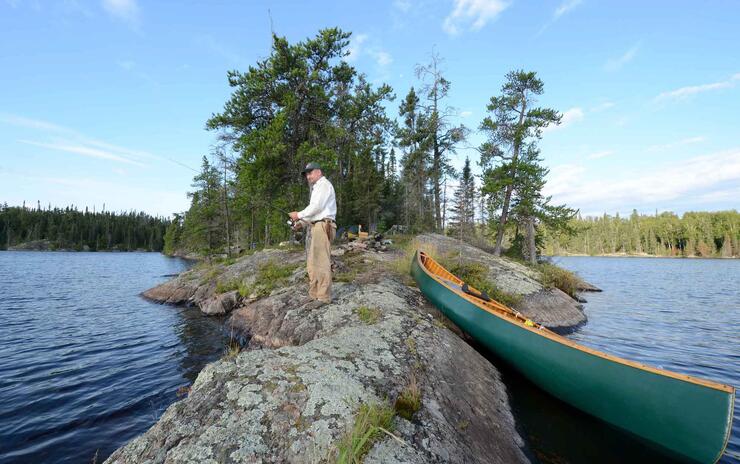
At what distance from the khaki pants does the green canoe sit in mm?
3208

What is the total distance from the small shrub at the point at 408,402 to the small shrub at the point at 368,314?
226 centimetres

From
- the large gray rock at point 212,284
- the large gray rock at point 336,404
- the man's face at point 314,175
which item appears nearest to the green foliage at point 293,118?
the large gray rock at point 212,284

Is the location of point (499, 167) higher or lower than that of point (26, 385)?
higher

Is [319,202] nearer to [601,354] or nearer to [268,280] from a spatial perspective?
[601,354]

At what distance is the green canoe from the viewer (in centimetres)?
353

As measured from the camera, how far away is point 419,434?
312cm

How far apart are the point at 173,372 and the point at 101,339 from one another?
501 cm

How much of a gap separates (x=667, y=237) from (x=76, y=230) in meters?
187

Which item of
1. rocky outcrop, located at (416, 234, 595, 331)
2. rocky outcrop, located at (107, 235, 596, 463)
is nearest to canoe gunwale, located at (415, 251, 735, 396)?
rocky outcrop, located at (107, 235, 596, 463)

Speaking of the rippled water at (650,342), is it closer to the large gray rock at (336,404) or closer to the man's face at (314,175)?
the large gray rock at (336,404)

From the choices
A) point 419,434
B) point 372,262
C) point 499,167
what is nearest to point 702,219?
point 499,167

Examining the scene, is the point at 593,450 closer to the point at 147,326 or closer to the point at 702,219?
the point at 147,326

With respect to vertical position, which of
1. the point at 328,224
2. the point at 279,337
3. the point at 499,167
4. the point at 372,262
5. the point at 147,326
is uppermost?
the point at 499,167

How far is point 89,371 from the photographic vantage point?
26.3ft
